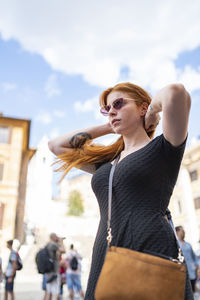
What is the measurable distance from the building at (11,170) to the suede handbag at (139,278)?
2475cm

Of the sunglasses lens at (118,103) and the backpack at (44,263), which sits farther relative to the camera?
the backpack at (44,263)

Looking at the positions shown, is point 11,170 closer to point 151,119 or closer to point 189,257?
point 189,257

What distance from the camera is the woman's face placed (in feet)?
5.57

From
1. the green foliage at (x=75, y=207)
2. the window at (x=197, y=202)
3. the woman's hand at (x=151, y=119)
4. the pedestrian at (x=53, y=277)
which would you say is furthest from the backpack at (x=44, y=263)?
the green foliage at (x=75, y=207)

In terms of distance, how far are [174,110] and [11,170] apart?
26.3 metres

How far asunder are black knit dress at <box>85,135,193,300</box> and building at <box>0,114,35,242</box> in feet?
80.3

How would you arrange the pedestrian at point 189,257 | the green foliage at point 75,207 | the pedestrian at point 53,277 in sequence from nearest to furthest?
the pedestrian at point 189,257 < the pedestrian at point 53,277 < the green foliage at point 75,207

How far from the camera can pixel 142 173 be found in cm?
145

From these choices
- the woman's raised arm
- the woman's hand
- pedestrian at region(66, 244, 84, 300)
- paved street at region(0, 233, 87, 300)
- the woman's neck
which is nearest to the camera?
the woman's raised arm

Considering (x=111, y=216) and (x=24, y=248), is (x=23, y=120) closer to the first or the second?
(x=24, y=248)

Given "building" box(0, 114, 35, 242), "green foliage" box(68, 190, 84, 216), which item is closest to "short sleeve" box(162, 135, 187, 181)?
"building" box(0, 114, 35, 242)

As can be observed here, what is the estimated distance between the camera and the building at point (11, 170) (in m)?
25.0

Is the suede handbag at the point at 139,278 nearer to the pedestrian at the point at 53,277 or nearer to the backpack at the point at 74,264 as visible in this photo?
the pedestrian at the point at 53,277

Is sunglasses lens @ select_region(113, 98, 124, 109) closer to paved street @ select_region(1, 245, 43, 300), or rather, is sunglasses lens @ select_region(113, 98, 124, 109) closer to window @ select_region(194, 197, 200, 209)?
paved street @ select_region(1, 245, 43, 300)
